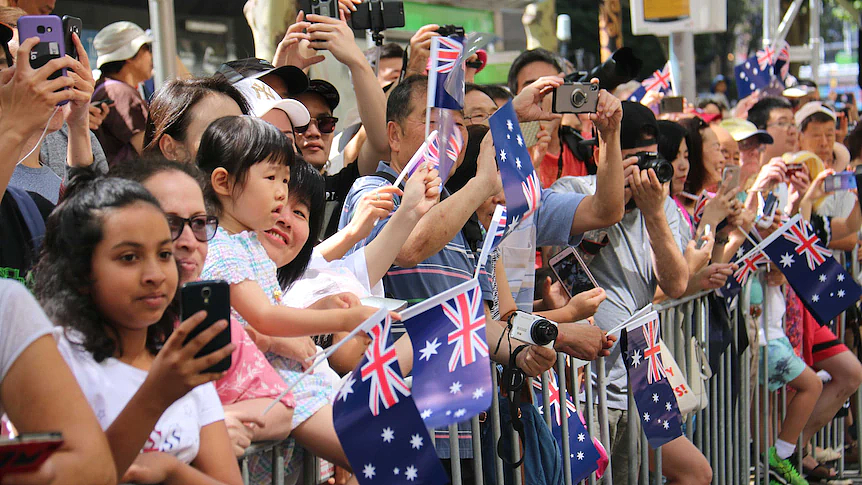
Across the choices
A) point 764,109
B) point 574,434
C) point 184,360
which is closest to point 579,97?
point 574,434

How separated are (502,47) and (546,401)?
15732 mm

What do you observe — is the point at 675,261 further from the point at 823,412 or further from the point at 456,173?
the point at 823,412

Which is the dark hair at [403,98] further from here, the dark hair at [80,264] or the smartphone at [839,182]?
the smartphone at [839,182]

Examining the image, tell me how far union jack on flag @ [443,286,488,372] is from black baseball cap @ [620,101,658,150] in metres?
2.36

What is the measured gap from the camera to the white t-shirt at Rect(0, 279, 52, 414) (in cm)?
188

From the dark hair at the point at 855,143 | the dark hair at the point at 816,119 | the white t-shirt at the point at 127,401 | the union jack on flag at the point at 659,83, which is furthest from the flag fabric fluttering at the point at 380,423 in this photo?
the union jack on flag at the point at 659,83

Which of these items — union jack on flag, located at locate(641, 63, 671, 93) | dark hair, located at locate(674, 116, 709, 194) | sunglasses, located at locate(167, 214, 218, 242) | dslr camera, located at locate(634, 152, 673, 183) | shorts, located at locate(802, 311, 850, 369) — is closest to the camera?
sunglasses, located at locate(167, 214, 218, 242)

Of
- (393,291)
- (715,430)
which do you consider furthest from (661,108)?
(393,291)

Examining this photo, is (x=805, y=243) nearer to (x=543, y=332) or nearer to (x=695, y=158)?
(x=695, y=158)

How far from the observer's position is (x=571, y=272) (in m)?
4.44

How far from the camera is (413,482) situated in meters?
2.57

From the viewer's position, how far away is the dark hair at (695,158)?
5.89 m

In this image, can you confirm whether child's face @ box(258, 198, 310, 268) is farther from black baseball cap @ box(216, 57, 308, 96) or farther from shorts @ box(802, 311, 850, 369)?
shorts @ box(802, 311, 850, 369)

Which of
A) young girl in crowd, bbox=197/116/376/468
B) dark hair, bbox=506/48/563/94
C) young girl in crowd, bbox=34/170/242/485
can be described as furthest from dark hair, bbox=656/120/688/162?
young girl in crowd, bbox=34/170/242/485
